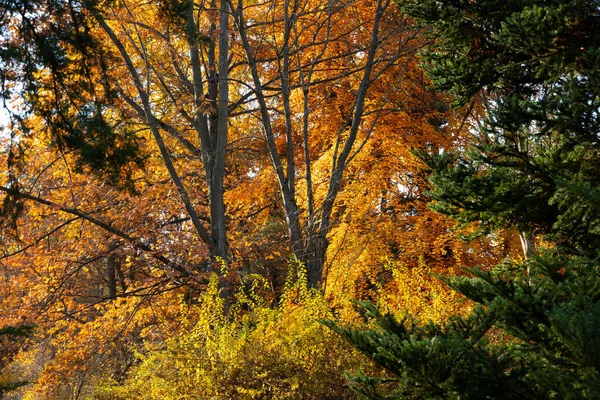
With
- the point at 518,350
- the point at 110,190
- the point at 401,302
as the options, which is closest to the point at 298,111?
the point at 110,190

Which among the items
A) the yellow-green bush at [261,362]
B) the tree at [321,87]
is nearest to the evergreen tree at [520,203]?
the yellow-green bush at [261,362]

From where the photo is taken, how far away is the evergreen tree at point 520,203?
9.91ft

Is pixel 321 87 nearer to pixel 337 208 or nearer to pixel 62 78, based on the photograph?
pixel 337 208

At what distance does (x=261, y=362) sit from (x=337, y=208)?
5.82 m

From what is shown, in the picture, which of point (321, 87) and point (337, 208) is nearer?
point (337, 208)

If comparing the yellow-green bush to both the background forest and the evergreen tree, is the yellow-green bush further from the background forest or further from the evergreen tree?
the evergreen tree

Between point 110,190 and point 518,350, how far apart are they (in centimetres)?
975

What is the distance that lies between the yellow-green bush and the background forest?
21mm

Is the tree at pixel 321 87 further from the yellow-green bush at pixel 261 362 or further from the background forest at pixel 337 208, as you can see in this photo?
the yellow-green bush at pixel 261 362

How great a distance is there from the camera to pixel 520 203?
3.98 meters

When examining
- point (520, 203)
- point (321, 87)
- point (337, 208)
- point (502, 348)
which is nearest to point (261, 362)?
point (520, 203)

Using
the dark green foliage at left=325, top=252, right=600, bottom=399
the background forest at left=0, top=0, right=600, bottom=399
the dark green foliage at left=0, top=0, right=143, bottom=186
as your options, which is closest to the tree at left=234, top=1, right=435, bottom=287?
the background forest at left=0, top=0, right=600, bottom=399

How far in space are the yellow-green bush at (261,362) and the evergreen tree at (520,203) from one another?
6.23ft

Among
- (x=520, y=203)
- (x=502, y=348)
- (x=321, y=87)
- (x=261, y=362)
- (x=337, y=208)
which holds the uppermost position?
(x=321, y=87)
